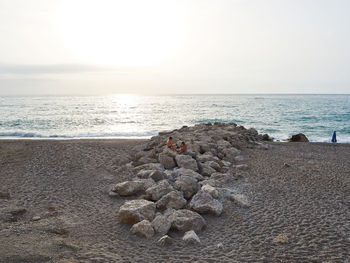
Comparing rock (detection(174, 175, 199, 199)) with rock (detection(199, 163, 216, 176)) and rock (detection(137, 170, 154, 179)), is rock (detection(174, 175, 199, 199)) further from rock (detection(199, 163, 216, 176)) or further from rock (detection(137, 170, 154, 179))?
rock (detection(199, 163, 216, 176))

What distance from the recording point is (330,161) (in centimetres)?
1370

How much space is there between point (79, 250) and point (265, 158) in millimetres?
10452

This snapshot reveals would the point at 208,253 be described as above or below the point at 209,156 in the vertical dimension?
below

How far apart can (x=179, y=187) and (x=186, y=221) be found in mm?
2013

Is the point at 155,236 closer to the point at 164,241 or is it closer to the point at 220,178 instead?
the point at 164,241

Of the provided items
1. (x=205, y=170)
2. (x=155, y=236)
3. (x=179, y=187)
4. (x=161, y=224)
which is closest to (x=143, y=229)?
(x=155, y=236)

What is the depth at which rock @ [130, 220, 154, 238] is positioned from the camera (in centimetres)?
627

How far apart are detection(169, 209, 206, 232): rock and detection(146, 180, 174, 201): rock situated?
124 cm

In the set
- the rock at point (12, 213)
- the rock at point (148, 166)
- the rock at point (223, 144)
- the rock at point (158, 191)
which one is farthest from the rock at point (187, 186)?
the rock at point (223, 144)

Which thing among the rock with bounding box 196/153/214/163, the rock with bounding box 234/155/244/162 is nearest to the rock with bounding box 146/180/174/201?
the rock with bounding box 196/153/214/163

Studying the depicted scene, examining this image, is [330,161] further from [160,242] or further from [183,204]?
[160,242]

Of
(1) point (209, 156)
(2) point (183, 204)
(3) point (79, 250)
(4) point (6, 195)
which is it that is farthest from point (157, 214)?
(1) point (209, 156)

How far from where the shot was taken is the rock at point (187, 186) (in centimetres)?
840

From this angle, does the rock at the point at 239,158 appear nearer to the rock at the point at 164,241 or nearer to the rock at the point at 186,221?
the rock at the point at 186,221
